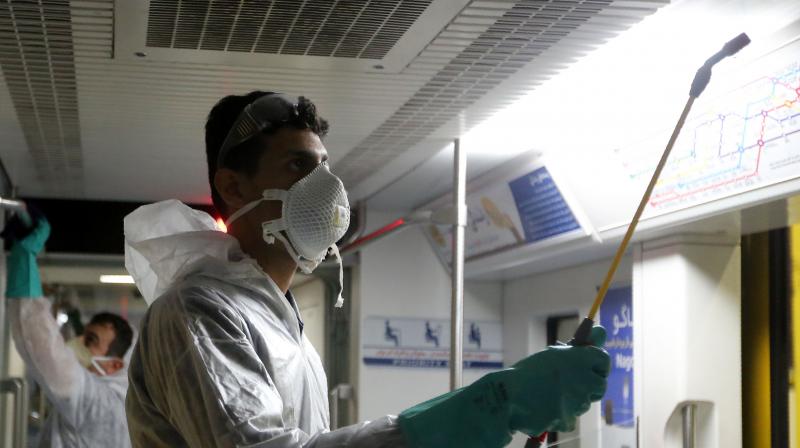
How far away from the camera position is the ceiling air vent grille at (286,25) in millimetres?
2613

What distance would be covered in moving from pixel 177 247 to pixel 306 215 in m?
0.25

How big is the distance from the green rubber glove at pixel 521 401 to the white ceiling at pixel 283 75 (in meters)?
1.42

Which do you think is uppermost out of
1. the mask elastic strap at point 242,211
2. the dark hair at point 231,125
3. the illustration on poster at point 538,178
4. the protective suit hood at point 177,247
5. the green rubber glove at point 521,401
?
the illustration on poster at point 538,178

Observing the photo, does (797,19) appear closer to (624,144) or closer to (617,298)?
(624,144)

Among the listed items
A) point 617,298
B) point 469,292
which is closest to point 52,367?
point 469,292

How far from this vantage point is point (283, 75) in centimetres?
326

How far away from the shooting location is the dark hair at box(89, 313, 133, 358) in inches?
234

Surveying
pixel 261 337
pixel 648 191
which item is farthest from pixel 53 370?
pixel 648 191

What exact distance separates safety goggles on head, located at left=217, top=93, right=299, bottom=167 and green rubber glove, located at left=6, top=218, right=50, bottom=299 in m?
3.31

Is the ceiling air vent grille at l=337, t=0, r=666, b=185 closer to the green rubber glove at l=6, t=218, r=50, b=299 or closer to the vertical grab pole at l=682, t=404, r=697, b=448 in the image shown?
the vertical grab pole at l=682, t=404, r=697, b=448

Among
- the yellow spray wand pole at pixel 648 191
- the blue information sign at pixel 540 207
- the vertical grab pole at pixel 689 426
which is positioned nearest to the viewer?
the yellow spray wand pole at pixel 648 191

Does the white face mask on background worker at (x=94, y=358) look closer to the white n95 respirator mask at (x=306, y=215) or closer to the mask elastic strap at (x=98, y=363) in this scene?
the mask elastic strap at (x=98, y=363)

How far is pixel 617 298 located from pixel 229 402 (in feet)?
11.1

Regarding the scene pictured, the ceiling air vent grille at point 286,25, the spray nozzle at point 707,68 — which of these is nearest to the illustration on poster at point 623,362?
the ceiling air vent grille at point 286,25
